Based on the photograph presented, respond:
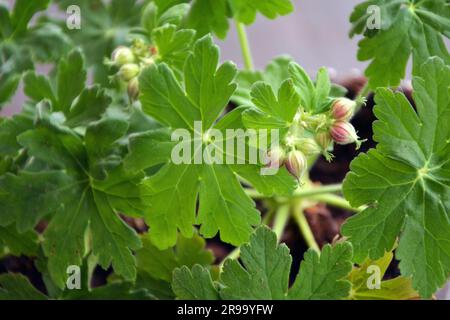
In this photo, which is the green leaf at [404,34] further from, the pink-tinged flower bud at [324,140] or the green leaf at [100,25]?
the green leaf at [100,25]

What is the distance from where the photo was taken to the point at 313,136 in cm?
84

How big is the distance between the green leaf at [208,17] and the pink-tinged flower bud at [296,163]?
0.34 metres

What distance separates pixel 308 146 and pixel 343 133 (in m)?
0.05

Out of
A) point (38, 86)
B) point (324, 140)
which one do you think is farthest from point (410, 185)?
point (38, 86)

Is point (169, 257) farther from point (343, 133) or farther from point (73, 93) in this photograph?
point (343, 133)

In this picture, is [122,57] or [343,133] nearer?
[343,133]

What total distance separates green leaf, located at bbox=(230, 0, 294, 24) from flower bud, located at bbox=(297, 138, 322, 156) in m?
0.28

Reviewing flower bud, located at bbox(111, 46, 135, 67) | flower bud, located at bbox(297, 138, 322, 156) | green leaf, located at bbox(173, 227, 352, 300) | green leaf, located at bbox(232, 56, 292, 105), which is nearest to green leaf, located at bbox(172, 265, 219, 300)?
green leaf, located at bbox(173, 227, 352, 300)

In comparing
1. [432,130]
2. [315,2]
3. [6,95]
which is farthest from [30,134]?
[315,2]

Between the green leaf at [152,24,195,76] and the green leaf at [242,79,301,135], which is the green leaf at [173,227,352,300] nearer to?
the green leaf at [242,79,301,135]

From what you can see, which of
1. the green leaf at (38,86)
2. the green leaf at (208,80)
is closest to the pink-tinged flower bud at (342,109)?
the green leaf at (208,80)

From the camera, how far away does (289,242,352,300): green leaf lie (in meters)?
0.85

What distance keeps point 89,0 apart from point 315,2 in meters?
0.78
